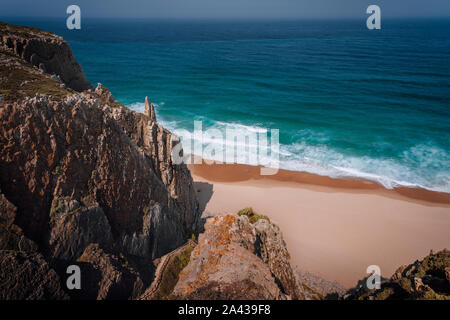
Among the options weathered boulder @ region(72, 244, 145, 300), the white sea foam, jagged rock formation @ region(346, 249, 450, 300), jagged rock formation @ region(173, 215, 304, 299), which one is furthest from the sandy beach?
weathered boulder @ region(72, 244, 145, 300)

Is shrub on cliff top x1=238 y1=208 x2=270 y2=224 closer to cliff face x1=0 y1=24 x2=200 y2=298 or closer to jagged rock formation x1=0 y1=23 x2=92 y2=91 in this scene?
cliff face x1=0 y1=24 x2=200 y2=298

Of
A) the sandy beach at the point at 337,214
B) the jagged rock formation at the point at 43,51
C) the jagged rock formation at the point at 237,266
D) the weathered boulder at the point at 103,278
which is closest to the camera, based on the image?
the jagged rock formation at the point at 237,266

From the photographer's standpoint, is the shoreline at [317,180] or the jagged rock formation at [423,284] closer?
the jagged rock formation at [423,284]

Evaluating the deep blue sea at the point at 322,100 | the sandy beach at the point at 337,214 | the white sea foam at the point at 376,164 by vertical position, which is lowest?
the sandy beach at the point at 337,214

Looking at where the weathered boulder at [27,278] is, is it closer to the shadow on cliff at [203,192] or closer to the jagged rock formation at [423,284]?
the jagged rock formation at [423,284]

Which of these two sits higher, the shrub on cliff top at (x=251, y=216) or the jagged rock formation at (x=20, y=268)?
the jagged rock formation at (x=20, y=268)

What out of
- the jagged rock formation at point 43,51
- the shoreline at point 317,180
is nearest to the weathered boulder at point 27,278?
the jagged rock formation at point 43,51

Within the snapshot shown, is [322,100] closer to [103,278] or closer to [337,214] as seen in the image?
[337,214]
